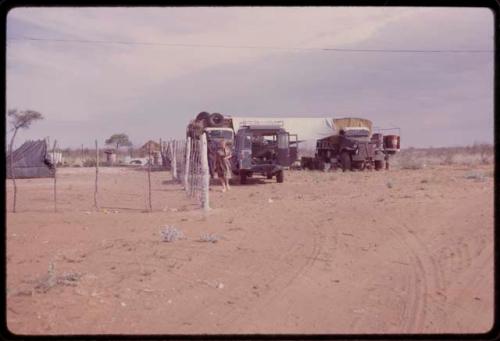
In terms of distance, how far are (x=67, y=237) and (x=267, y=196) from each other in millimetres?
6955

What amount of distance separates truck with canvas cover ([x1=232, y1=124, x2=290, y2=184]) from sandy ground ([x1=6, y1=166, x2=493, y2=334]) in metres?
6.64

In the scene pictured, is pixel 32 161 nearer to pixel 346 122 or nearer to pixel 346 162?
pixel 346 162

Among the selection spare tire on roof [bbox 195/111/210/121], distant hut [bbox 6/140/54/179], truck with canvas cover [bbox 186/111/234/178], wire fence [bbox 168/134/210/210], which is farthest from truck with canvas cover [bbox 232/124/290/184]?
distant hut [bbox 6/140/54/179]

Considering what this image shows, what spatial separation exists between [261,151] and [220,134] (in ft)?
6.89

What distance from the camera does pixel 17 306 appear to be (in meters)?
4.99

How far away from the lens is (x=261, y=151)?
62.2ft

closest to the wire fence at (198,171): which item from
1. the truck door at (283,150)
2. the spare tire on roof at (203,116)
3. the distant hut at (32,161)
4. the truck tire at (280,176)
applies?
the truck door at (283,150)

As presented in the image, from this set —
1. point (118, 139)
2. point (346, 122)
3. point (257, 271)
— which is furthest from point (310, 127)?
point (118, 139)

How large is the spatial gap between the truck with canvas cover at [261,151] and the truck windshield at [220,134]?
159 cm

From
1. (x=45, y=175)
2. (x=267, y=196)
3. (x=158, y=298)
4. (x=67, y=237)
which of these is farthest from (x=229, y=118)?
(x=158, y=298)

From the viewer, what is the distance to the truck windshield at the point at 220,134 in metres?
19.9

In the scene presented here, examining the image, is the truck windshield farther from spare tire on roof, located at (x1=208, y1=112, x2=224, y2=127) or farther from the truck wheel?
the truck wheel

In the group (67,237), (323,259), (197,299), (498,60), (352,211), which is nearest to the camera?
(498,60)

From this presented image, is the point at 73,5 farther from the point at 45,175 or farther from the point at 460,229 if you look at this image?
the point at 45,175
